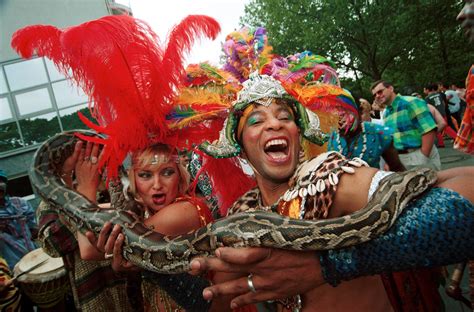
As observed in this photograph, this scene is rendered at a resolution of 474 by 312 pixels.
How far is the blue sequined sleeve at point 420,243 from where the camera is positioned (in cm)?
143

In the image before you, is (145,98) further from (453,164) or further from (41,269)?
(453,164)

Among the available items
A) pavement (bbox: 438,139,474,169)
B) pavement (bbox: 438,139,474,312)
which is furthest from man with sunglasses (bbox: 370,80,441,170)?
pavement (bbox: 438,139,474,169)

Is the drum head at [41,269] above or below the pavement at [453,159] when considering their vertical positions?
above

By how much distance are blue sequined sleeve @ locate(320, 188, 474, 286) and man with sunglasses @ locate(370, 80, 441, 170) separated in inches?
174

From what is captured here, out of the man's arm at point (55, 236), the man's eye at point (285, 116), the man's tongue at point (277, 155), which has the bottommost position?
the man's arm at point (55, 236)

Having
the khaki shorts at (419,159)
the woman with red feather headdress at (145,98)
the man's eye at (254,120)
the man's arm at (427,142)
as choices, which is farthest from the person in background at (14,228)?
the man's arm at (427,142)

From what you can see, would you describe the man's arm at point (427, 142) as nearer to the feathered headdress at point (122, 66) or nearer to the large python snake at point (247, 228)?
the feathered headdress at point (122, 66)

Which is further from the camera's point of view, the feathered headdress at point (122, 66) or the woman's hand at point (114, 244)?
the feathered headdress at point (122, 66)

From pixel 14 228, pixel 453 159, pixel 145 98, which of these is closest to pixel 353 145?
pixel 145 98

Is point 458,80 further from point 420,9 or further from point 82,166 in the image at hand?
point 82,166

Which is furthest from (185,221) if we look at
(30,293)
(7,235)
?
(7,235)

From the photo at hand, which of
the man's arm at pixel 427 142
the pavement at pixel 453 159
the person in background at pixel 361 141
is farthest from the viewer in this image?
the pavement at pixel 453 159

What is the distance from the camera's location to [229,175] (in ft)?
10.3

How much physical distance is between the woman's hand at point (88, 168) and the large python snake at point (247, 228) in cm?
34
